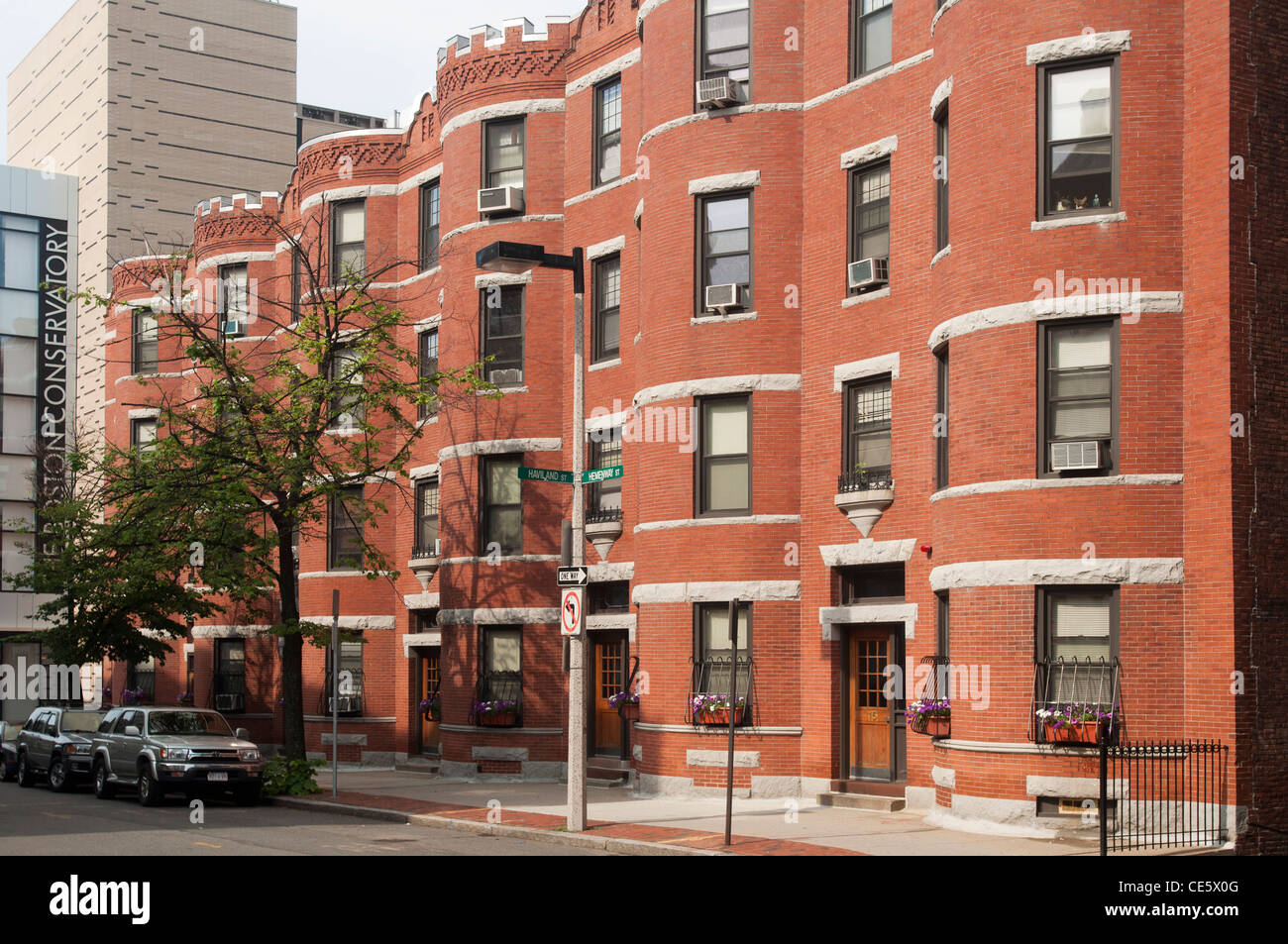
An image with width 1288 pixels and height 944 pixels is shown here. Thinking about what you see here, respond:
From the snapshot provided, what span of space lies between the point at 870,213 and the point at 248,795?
1416 centimetres

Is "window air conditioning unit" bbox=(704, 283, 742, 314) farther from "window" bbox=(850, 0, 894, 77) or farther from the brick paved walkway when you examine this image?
the brick paved walkway

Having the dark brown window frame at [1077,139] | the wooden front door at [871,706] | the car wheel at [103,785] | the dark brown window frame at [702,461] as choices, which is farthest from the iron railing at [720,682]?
the car wheel at [103,785]

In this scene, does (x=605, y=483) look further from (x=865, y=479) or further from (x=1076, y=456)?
(x=1076, y=456)

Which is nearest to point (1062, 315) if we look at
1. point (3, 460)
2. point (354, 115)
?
point (3, 460)

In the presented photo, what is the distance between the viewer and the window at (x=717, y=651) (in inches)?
963

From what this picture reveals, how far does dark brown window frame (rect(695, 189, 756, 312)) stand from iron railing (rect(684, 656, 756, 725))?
18.5ft

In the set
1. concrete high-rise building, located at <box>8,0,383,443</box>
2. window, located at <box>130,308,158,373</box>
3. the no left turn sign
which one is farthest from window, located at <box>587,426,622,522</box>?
concrete high-rise building, located at <box>8,0,383,443</box>

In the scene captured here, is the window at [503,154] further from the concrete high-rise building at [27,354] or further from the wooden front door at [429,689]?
the concrete high-rise building at [27,354]

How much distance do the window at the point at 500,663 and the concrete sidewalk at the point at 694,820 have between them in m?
2.16

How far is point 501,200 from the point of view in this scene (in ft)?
100

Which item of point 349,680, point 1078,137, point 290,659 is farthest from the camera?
point 349,680

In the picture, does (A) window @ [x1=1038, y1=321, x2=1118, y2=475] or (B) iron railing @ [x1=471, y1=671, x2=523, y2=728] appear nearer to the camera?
(A) window @ [x1=1038, y1=321, x2=1118, y2=475]

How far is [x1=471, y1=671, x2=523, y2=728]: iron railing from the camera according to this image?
29.8m

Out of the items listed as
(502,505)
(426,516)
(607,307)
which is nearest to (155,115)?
(426,516)
